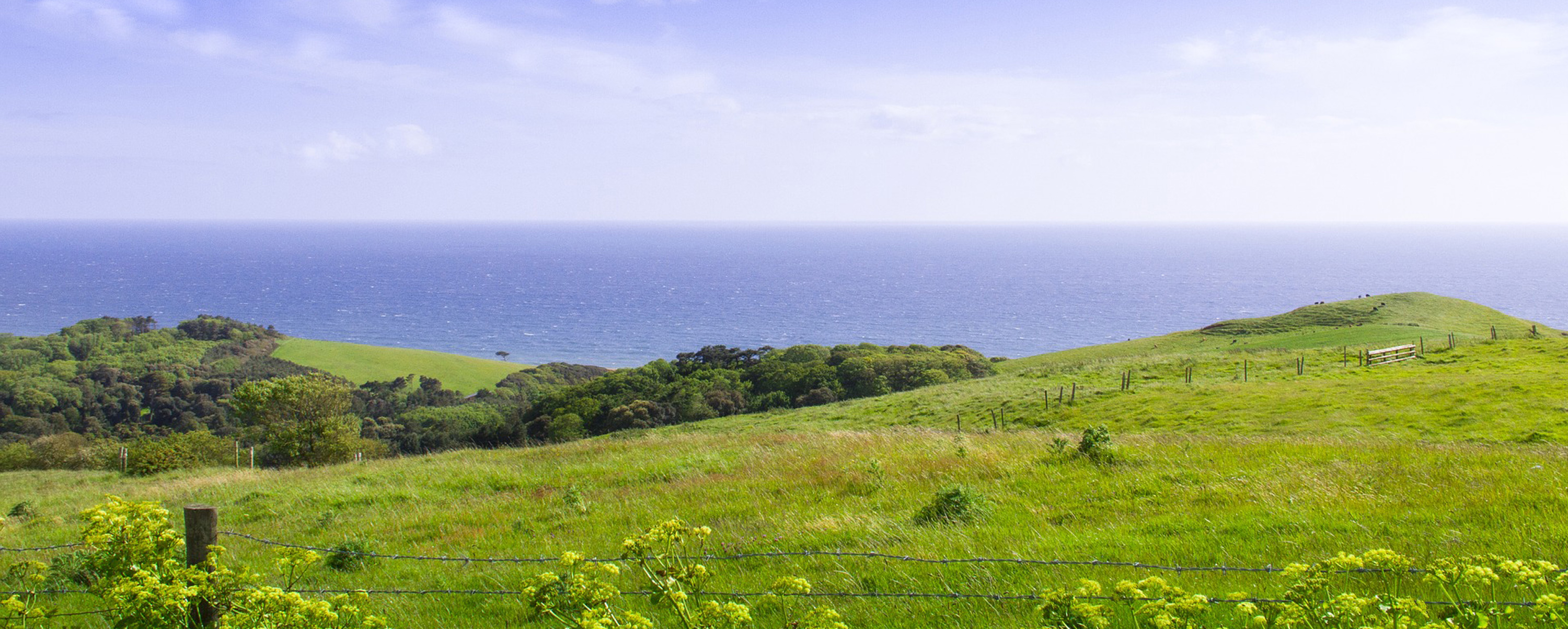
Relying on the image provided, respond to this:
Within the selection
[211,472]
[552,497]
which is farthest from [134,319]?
[552,497]

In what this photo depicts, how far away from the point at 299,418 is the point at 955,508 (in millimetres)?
33267

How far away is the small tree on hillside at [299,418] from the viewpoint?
31.3 meters

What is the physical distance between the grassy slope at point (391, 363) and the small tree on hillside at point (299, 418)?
6008 cm

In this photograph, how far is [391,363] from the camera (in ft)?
325

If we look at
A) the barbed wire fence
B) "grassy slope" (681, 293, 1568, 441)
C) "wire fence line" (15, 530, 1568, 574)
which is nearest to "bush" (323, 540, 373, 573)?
"wire fence line" (15, 530, 1568, 574)

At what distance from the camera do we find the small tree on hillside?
31344mm

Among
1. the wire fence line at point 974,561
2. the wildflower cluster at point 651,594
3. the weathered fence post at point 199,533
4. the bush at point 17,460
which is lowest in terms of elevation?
the bush at point 17,460

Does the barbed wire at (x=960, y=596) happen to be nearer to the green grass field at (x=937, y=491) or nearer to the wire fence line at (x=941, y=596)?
the wire fence line at (x=941, y=596)

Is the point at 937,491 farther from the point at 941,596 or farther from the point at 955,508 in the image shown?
the point at 941,596

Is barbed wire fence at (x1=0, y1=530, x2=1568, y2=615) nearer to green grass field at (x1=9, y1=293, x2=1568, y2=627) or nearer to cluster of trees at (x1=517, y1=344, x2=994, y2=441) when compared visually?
green grass field at (x1=9, y1=293, x2=1568, y2=627)

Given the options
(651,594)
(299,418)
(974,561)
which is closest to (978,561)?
(974,561)

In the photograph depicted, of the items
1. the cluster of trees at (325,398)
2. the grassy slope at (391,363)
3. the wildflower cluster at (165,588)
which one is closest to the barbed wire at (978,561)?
the wildflower cluster at (165,588)

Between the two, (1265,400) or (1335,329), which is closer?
(1265,400)

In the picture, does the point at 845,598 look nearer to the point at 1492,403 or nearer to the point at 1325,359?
the point at 1492,403
